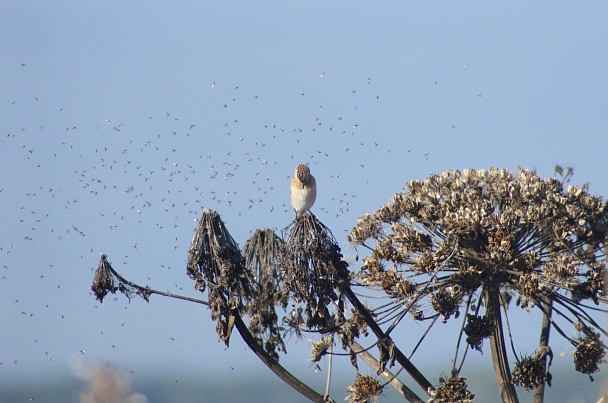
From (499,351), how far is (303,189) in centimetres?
377

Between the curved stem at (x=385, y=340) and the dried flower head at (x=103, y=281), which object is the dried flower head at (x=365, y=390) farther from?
the dried flower head at (x=103, y=281)

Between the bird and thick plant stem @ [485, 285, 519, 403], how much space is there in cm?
306

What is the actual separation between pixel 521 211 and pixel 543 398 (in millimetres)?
3447

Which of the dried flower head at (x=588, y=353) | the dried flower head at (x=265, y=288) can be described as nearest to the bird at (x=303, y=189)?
the dried flower head at (x=265, y=288)

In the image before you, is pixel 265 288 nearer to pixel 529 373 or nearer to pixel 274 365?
pixel 274 365

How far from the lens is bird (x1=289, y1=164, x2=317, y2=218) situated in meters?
13.3

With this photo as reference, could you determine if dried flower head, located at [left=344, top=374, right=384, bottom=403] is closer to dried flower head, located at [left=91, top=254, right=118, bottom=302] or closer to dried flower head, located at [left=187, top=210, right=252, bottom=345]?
dried flower head, located at [left=187, top=210, right=252, bottom=345]

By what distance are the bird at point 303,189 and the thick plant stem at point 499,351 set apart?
10.0ft

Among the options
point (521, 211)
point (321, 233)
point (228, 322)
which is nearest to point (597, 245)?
point (521, 211)

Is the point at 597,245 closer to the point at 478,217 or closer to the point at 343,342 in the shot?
the point at 478,217

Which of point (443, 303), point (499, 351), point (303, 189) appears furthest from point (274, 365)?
point (499, 351)

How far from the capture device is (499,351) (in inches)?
481

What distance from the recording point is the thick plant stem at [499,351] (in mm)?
12008

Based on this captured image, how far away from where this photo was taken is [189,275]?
1098cm
